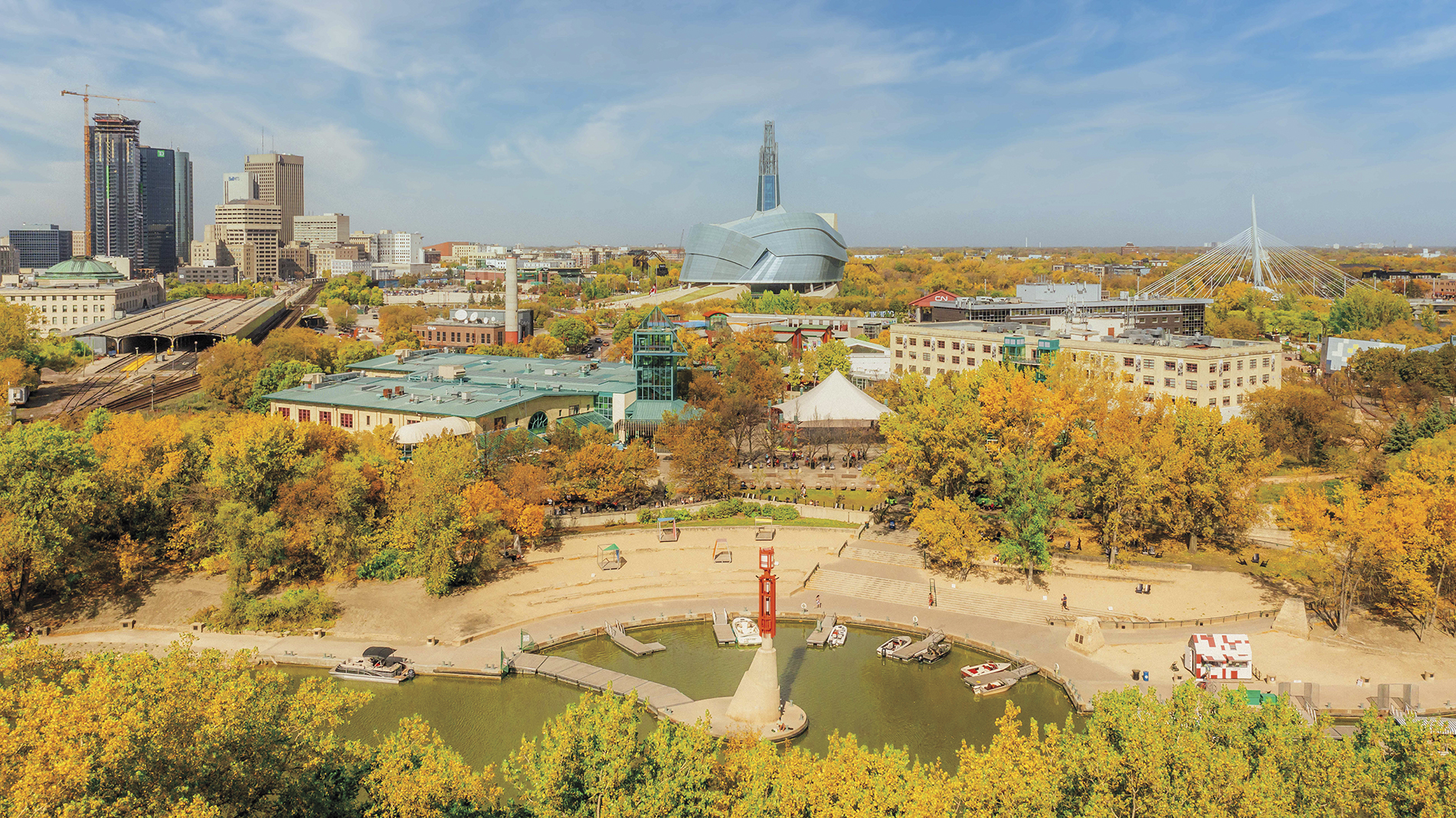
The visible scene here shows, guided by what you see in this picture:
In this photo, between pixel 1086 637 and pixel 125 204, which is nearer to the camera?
pixel 1086 637

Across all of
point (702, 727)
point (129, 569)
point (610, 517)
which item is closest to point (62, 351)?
point (129, 569)

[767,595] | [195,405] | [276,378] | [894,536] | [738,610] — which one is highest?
[276,378]

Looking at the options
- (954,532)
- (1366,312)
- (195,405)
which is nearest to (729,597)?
(954,532)

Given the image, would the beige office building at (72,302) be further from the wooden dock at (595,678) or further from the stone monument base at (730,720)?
the stone monument base at (730,720)

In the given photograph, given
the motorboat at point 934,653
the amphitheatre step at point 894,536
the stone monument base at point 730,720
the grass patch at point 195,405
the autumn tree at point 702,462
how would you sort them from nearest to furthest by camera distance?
the stone monument base at point 730,720 < the motorboat at point 934,653 < the amphitheatre step at point 894,536 < the autumn tree at point 702,462 < the grass patch at point 195,405

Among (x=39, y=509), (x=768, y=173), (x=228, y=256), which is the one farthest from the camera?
(x=228, y=256)

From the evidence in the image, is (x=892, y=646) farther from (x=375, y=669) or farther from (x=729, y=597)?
(x=375, y=669)

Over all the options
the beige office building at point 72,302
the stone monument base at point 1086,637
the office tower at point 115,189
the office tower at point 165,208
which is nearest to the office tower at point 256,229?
the office tower at point 165,208

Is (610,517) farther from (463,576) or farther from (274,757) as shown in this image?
(274,757)
